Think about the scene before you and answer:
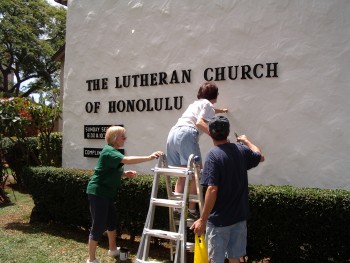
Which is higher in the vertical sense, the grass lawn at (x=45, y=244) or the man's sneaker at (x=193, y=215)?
the man's sneaker at (x=193, y=215)

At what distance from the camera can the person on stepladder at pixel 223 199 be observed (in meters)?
3.61

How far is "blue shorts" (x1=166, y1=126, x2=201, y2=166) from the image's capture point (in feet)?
15.5

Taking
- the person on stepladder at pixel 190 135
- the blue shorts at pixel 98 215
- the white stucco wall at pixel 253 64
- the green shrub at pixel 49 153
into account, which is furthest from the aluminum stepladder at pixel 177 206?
the green shrub at pixel 49 153

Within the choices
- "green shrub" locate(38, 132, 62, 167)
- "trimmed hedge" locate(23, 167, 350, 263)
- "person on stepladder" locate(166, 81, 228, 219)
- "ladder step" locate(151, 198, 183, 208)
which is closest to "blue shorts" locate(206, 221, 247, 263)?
"ladder step" locate(151, 198, 183, 208)

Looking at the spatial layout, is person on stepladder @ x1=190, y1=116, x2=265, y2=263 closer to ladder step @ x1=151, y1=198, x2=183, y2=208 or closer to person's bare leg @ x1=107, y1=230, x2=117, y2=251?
ladder step @ x1=151, y1=198, x2=183, y2=208

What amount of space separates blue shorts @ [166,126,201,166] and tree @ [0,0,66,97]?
26691 millimetres

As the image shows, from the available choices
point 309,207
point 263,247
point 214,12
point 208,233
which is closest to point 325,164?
point 309,207

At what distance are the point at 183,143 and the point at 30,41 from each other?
28.0 metres

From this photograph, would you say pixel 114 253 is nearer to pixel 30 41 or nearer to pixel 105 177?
pixel 105 177

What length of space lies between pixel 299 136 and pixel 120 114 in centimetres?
330

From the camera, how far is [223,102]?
243 inches

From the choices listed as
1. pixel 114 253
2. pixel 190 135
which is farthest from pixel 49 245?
pixel 190 135

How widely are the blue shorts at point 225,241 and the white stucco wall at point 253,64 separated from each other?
6.95 feet

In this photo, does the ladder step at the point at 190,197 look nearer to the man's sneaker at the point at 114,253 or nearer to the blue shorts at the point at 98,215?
the blue shorts at the point at 98,215
